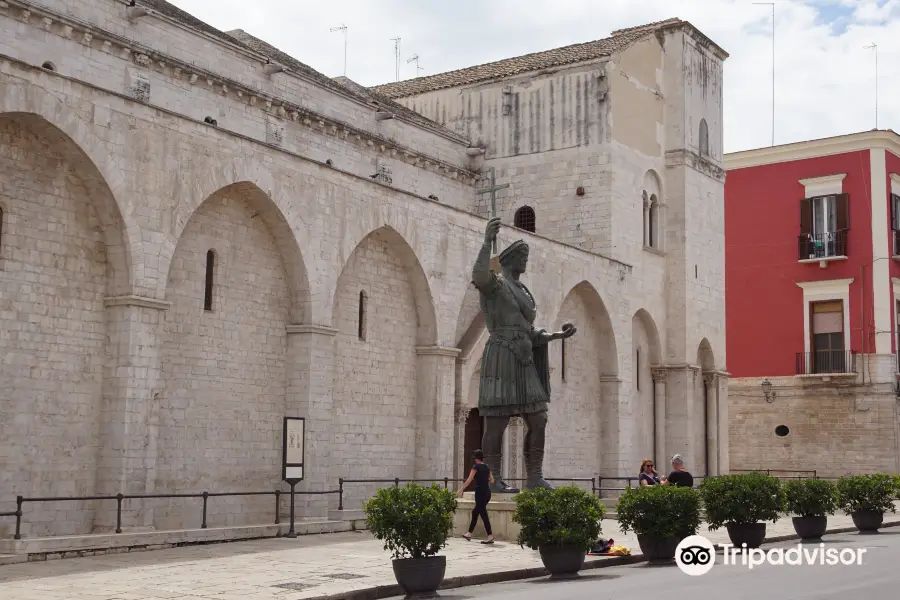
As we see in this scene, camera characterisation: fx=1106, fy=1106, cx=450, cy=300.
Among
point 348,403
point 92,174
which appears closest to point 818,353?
point 348,403

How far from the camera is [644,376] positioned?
31.1 meters

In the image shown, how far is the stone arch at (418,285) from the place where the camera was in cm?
2145

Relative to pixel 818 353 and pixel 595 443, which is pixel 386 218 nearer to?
pixel 595 443

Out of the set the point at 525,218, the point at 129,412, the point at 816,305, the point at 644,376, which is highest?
the point at 525,218

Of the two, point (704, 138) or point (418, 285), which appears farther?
point (704, 138)

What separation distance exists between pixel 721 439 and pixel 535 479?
19.9 metres

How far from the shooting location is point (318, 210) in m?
19.4

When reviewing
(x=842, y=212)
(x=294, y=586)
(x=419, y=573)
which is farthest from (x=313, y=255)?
(x=842, y=212)

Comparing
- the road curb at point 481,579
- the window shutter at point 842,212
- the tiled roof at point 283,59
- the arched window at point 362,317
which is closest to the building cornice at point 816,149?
the window shutter at point 842,212

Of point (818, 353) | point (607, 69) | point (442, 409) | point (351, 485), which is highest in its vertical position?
point (607, 69)

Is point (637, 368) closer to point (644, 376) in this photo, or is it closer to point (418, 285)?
point (644, 376)

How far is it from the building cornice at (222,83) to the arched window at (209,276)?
488cm

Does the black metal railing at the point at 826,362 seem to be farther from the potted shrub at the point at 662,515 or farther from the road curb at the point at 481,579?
the potted shrub at the point at 662,515

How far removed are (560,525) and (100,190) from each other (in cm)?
823
